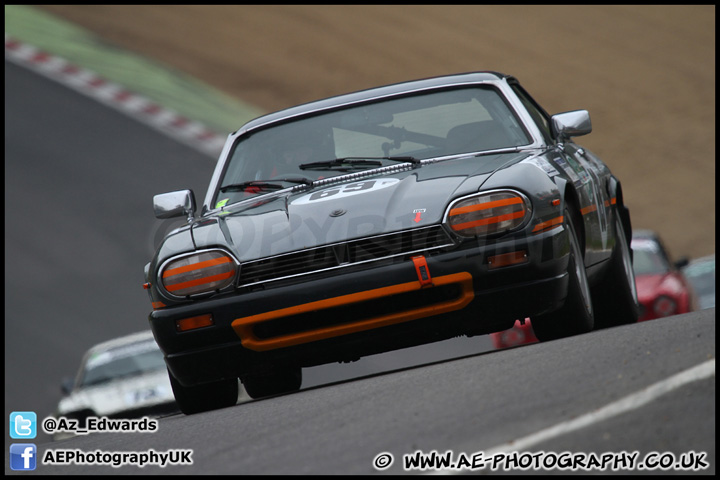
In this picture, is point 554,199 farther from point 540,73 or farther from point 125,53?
point 540,73

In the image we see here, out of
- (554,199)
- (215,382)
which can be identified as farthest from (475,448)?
(215,382)

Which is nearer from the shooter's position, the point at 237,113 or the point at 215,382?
the point at 215,382

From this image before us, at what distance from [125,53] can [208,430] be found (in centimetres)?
2154

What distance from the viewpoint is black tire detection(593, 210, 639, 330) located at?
670 centimetres

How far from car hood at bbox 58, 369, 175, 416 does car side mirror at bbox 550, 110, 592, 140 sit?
532 cm

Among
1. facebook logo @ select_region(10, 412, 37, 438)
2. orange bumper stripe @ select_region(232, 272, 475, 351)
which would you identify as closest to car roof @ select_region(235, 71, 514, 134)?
orange bumper stripe @ select_region(232, 272, 475, 351)

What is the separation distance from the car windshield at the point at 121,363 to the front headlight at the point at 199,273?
20.2ft

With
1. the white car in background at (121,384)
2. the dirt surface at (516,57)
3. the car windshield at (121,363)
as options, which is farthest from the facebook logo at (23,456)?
the dirt surface at (516,57)

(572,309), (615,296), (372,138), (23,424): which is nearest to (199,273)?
(23,424)

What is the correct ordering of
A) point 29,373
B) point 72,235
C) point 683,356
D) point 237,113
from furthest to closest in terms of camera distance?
point 237,113 < point 72,235 < point 29,373 < point 683,356

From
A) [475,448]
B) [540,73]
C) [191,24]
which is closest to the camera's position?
[475,448]

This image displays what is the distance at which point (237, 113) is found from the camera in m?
23.4

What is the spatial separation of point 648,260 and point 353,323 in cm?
759

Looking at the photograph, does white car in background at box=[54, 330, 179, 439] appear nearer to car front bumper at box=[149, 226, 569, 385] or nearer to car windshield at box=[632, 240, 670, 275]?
car windshield at box=[632, 240, 670, 275]
